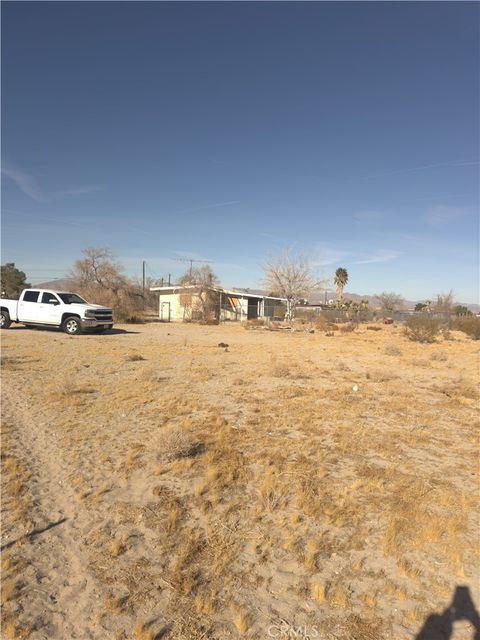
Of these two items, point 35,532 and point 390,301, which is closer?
point 35,532

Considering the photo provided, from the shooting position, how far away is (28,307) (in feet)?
65.6

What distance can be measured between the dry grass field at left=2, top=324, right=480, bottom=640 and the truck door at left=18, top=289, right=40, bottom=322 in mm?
12847

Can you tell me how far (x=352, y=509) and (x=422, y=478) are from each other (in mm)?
1359

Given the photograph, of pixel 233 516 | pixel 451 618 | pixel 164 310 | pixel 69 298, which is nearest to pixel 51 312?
pixel 69 298

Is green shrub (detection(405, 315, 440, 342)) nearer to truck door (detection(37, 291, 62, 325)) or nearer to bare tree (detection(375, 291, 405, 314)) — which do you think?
truck door (detection(37, 291, 62, 325))

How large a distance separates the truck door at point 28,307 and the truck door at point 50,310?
28 centimetres

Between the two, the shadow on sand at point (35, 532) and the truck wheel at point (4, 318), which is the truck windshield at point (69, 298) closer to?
the truck wheel at point (4, 318)

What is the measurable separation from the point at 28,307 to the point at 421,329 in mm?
23239

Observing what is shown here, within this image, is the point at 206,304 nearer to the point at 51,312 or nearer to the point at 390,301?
the point at 51,312

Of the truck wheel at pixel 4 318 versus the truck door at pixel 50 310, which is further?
the truck wheel at pixel 4 318

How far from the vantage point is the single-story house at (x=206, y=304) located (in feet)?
140

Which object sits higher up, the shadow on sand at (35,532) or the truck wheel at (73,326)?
the truck wheel at (73,326)

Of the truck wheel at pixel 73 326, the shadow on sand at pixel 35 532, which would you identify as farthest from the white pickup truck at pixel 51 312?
the shadow on sand at pixel 35 532

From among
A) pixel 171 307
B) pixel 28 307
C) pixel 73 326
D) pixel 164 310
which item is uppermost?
pixel 171 307
